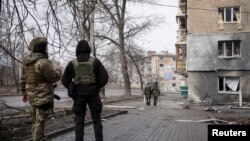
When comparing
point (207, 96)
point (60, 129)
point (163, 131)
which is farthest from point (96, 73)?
point (207, 96)

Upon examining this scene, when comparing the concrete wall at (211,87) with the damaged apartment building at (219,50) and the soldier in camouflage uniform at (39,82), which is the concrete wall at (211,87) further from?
the soldier in camouflage uniform at (39,82)

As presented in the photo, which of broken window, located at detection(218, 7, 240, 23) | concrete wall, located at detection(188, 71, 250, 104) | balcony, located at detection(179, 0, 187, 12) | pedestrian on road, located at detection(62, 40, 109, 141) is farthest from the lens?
balcony, located at detection(179, 0, 187, 12)

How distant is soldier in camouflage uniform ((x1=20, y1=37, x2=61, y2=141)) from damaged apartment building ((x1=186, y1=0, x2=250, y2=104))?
3143 cm

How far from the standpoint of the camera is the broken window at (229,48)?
128 feet

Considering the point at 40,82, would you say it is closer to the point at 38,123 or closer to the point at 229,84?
the point at 38,123

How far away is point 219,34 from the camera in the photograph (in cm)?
3916

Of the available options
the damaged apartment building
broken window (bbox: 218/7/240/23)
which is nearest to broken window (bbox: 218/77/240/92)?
the damaged apartment building

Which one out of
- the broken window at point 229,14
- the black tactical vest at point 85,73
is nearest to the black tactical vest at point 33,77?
the black tactical vest at point 85,73

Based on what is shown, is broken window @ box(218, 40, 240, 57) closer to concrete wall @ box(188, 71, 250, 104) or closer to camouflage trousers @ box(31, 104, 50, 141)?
concrete wall @ box(188, 71, 250, 104)

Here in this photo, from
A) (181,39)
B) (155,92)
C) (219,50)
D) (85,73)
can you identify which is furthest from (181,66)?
(85,73)

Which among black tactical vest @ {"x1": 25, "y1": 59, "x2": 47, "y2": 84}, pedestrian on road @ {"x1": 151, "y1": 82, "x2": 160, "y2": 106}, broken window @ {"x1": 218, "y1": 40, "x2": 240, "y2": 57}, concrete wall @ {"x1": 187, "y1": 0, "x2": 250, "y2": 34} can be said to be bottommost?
pedestrian on road @ {"x1": 151, "y1": 82, "x2": 160, "y2": 106}

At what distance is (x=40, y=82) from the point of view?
8469mm

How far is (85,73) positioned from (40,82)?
87cm

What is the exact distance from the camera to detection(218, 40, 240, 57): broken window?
38875mm
